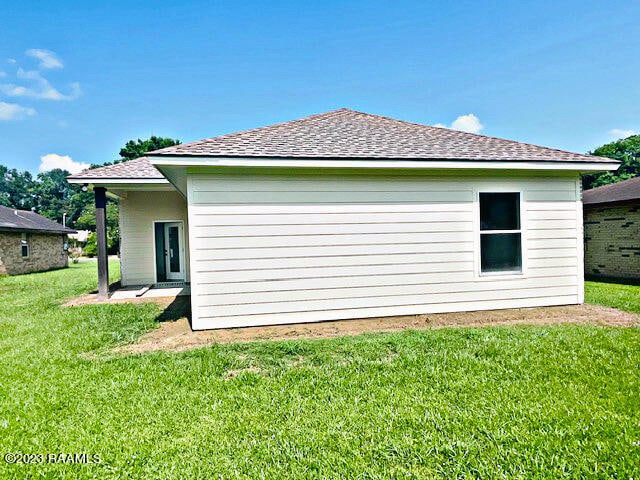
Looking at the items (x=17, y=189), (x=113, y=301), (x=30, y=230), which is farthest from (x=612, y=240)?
(x=17, y=189)

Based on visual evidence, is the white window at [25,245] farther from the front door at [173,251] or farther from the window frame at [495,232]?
the window frame at [495,232]

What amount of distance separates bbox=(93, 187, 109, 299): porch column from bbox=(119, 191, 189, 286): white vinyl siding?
203cm

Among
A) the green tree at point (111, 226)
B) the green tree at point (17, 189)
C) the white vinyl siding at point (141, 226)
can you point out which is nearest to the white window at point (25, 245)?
the green tree at point (111, 226)

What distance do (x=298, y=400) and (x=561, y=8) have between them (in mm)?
9503

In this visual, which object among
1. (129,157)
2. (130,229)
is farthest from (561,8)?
(129,157)

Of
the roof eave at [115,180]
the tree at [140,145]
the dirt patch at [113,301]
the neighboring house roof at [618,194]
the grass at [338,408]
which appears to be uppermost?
the tree at [140,145]

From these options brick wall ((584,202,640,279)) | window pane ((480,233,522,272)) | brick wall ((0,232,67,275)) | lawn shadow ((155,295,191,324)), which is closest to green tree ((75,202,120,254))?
brick wall ((0,232,67,275))

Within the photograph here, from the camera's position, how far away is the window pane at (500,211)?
20.7 ft

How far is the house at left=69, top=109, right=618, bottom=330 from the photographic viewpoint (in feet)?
17.9

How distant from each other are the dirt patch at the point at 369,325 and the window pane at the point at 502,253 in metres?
0.85

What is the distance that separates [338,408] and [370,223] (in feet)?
12.1

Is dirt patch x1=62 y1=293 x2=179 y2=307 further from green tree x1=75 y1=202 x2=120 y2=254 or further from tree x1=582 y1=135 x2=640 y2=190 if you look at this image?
tree x1=582 y1=135 x2=640 y2=190

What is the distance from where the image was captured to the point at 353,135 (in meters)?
6.71

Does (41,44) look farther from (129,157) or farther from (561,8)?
(129,157)
